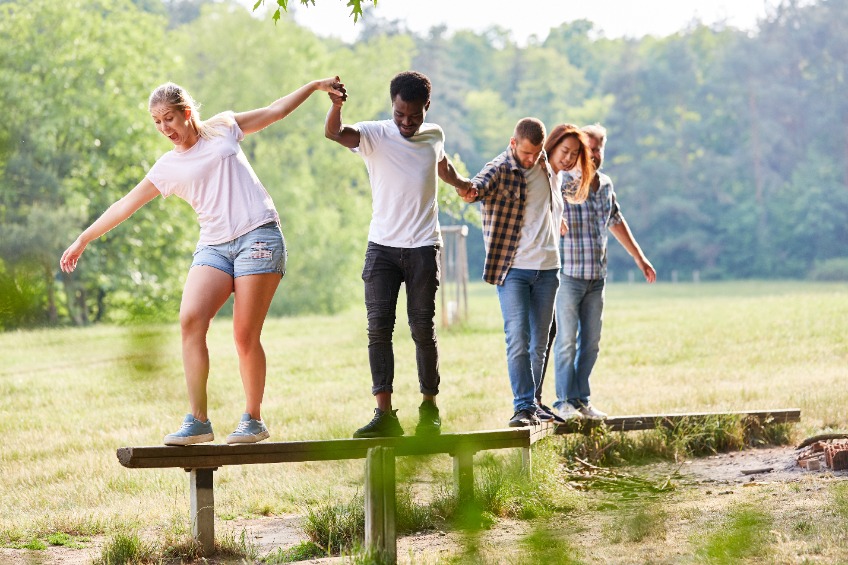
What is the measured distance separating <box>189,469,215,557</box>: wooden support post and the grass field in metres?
0.34

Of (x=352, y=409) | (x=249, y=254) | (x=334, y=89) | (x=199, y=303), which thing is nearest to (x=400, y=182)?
(x=334, y=89)

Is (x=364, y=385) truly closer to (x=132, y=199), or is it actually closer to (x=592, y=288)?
(x=592, y=288)

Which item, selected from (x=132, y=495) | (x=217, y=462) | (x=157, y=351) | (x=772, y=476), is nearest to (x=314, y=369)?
(x=132, y=495)

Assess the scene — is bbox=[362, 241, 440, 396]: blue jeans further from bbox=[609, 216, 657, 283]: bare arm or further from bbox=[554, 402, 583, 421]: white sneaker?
bbox=[609, 216, 657, 283]: bare arm

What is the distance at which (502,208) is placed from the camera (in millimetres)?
6379

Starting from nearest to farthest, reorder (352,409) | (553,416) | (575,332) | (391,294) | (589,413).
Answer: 1. (391,294)
2. (553,416)
3. (575,332)
4. (589,413)
5. (352,409)

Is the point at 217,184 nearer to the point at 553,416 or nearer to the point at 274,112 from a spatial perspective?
the point at 274,112

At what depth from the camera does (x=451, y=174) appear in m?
5.76

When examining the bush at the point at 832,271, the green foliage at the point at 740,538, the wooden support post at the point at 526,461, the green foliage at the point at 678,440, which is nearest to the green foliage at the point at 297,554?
the wooden support post at the point at 526,461

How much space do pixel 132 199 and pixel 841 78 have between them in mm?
61071

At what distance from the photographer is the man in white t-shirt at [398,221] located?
17.2 feet

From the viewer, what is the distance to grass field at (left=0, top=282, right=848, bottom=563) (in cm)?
120

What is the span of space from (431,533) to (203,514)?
113 cm

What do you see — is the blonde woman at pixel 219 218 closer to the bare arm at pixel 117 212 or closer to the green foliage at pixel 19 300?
the bare arm at pixel 117 212
